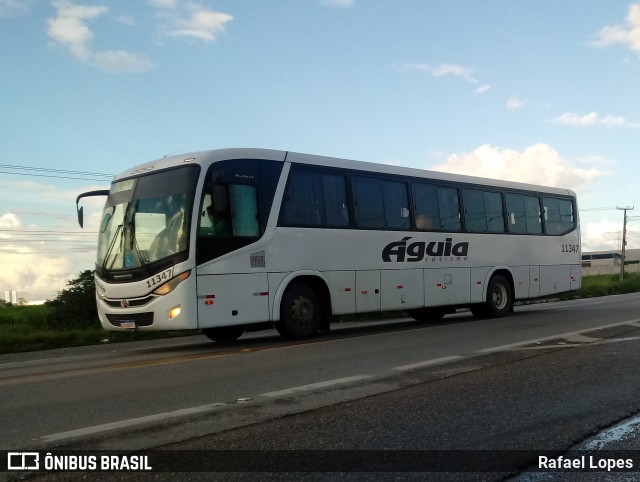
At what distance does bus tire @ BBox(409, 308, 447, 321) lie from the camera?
17297mm

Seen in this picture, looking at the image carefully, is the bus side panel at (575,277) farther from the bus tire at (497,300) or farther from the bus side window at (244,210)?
the bus side window at (244,210)

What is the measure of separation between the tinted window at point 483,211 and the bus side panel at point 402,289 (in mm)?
2578

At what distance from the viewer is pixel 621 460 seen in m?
4.53

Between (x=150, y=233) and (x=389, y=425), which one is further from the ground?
(x=150, y=233)

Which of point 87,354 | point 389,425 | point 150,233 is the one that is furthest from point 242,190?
point 389,425

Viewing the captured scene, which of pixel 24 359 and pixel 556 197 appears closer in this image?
pixel 24 359

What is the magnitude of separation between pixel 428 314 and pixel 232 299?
26.0ft

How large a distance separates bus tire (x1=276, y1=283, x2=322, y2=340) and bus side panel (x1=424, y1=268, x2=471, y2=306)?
3.45m

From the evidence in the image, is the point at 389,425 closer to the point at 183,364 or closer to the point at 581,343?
the point at 183,364

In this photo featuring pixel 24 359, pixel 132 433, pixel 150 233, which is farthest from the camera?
pixel 24 359

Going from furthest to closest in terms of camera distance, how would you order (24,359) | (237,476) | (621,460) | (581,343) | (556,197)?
(556,197)
(24,359)
(581,343)
(621,460)
(237,476)

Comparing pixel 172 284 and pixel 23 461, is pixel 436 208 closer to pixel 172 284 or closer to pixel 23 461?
pixel 172 284

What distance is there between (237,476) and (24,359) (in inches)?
370

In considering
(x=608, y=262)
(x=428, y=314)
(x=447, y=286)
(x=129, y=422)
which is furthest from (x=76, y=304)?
(x=608, y=262)
